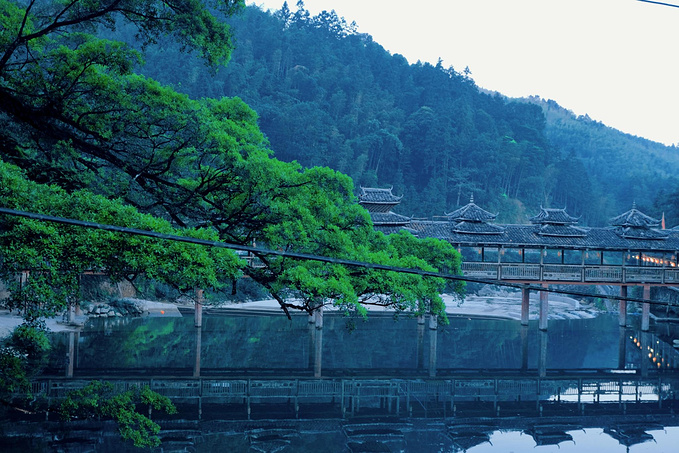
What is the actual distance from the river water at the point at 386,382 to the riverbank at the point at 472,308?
1885mm

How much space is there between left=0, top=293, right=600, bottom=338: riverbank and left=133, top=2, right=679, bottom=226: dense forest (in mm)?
20235

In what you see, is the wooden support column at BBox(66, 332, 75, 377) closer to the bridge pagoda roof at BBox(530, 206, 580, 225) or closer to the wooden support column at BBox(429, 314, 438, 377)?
the wooden support column at BBox(429, 314, 438, 377)

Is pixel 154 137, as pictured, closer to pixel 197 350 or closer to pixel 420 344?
pixel 197 350

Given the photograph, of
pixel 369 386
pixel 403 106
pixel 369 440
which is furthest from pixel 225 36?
pixel 403 106

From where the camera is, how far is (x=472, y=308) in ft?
143

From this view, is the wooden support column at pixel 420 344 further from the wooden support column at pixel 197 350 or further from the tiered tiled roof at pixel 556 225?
the wooden support column at pixel 197 350

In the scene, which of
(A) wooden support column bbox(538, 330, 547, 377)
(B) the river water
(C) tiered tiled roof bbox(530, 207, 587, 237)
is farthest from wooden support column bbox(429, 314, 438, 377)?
(C) tiered tiled roof bbox(530, 207, 587, 237)

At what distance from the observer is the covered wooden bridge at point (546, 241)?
31.2 meters

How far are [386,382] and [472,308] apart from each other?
2313 cm

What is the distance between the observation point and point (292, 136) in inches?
3002

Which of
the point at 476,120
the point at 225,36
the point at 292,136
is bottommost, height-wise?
the point at 225,36

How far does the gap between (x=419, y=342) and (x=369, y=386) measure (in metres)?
10.6

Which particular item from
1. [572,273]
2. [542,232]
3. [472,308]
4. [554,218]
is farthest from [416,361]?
[472,308]

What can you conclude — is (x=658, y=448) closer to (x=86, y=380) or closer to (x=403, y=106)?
(x=86, y=380)
